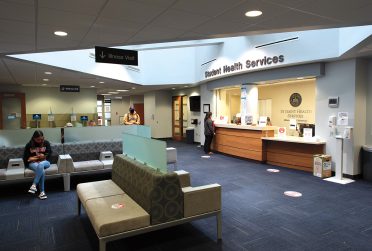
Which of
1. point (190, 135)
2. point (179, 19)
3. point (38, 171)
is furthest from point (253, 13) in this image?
point (190, 135)

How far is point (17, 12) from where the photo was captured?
116 inches

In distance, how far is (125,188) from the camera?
12.4 ft

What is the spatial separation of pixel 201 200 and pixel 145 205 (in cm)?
70

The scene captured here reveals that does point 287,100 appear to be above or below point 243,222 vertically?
above

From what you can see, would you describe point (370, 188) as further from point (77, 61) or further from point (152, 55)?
point (152, 55)

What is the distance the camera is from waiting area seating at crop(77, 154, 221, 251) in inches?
111

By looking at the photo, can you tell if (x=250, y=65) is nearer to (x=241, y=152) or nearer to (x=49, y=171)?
(x=241, y=152)

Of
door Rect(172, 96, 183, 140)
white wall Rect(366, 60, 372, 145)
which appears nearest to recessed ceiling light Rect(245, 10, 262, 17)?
white wall Rect(366, 60, 372, 145)

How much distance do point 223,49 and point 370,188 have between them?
19.7ft

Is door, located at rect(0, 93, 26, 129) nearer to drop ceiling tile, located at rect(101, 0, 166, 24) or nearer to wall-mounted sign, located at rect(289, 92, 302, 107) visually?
drop ceiling tile, located at rect(101, 0, 166, 24)

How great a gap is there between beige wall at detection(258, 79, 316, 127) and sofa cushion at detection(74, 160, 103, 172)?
7846 mm

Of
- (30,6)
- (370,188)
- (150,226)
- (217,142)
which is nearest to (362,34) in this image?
(370,188)

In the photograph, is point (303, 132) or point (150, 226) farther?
point (303, 132)

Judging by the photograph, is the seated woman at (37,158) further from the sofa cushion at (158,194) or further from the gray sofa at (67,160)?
the sofa cushion at (158,194)
